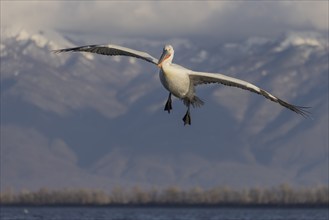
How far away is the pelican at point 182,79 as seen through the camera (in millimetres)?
24750

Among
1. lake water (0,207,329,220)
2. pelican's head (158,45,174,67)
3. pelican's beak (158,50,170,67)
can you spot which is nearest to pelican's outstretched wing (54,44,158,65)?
pelican's head (158,45,174,67)

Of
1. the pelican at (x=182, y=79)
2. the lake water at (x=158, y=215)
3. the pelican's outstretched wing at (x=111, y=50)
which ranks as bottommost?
the pelican at (x=182, y=79)

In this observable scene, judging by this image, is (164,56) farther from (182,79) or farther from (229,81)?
(229,81)

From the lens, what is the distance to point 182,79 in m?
25.4

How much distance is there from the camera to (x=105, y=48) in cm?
2797

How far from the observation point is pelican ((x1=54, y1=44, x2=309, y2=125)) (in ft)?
81.2

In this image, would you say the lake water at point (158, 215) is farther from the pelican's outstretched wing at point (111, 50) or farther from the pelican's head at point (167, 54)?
the pelican's head at point (167, 54)

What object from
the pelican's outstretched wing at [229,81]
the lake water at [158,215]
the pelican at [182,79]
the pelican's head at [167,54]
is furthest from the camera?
the lake water at [158,215]

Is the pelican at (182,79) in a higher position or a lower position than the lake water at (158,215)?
lower

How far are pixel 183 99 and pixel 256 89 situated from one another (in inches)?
57.7

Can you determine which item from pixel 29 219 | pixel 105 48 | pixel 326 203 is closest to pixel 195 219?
pixel 29 219

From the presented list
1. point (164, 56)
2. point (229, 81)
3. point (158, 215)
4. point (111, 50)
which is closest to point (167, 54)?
point (164, 56)

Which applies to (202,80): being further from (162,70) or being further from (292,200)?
(292,200)

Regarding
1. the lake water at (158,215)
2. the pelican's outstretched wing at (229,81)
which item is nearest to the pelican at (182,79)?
the pelican's outstretched wing at (229,81)
